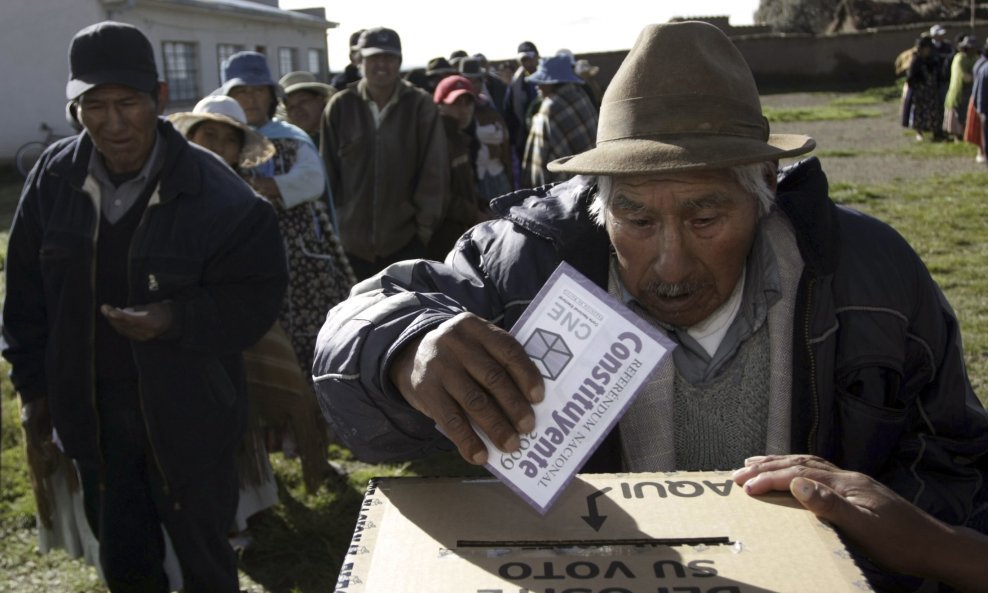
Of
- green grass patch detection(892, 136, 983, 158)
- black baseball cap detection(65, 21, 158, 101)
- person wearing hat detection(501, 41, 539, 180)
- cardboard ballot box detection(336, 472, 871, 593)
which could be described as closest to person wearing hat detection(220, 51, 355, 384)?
black baseball cap detection(65, 21, 158, 101)

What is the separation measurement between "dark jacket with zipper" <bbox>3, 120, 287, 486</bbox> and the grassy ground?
3.41 ft

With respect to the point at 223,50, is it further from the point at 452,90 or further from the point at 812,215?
the point at 812,215

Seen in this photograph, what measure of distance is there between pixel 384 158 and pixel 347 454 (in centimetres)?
171

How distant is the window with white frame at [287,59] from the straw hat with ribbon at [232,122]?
2470 centimetres

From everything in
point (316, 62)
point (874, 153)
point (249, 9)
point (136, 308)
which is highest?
point (249, 9)

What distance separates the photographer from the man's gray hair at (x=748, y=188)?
1.94 metres

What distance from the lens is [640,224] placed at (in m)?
1.91

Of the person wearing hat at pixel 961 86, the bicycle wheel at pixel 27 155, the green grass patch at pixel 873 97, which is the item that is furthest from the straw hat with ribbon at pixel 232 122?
the green grass patch at pixel 873 97

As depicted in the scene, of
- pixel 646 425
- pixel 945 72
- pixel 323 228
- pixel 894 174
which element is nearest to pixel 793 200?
pixel 646 425

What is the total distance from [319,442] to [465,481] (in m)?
3.23

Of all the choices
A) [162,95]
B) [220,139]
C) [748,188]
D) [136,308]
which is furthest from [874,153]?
[748,188]

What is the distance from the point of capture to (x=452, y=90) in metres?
8.08

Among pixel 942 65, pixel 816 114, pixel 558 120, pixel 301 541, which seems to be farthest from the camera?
pixel 816 114

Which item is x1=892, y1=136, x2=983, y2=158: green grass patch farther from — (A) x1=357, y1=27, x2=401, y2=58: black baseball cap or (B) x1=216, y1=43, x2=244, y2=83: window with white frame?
(B) x1=216, y1=43, x2=244, y2=83: window with white frame
